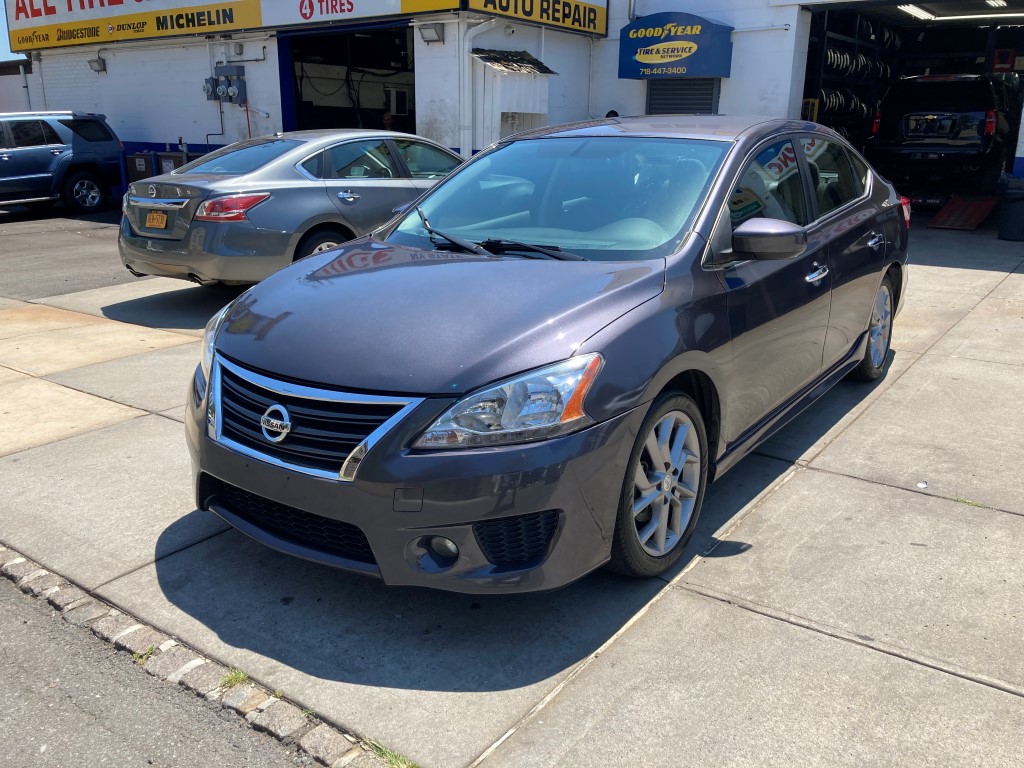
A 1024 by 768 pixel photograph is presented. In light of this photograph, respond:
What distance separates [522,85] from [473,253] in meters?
10.9

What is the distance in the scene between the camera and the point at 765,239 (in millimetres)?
3541

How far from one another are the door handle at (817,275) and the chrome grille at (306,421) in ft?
7.67

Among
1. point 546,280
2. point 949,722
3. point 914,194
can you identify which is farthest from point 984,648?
point 914,194

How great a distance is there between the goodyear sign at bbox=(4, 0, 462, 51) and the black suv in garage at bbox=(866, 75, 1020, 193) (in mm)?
8089

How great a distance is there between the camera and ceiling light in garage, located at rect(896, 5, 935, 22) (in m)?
17.4

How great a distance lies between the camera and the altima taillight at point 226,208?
7336mm

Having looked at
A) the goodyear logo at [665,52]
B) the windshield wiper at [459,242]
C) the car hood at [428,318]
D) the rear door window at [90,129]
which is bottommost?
the rear door window at [90,129]

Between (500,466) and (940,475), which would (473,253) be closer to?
(500,466)

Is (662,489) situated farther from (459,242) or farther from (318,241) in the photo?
(318,241)

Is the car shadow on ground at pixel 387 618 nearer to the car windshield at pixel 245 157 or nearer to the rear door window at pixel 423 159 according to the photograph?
the car windshield at pixel 245 157

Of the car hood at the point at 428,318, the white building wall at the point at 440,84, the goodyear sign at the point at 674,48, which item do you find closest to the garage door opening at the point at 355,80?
the white building wall at the point at 440,84

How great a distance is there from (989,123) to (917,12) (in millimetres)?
4971

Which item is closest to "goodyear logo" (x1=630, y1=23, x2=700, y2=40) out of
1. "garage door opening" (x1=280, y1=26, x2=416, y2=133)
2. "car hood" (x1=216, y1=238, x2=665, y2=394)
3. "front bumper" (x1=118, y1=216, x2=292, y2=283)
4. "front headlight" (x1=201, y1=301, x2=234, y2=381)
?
"garage door opening" (x1=280, y1=26, x2=416, y2=133)

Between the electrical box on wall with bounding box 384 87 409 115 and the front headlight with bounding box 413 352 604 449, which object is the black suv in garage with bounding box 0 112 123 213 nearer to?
the electrical box on wall with bounding box 384 87 409 115
